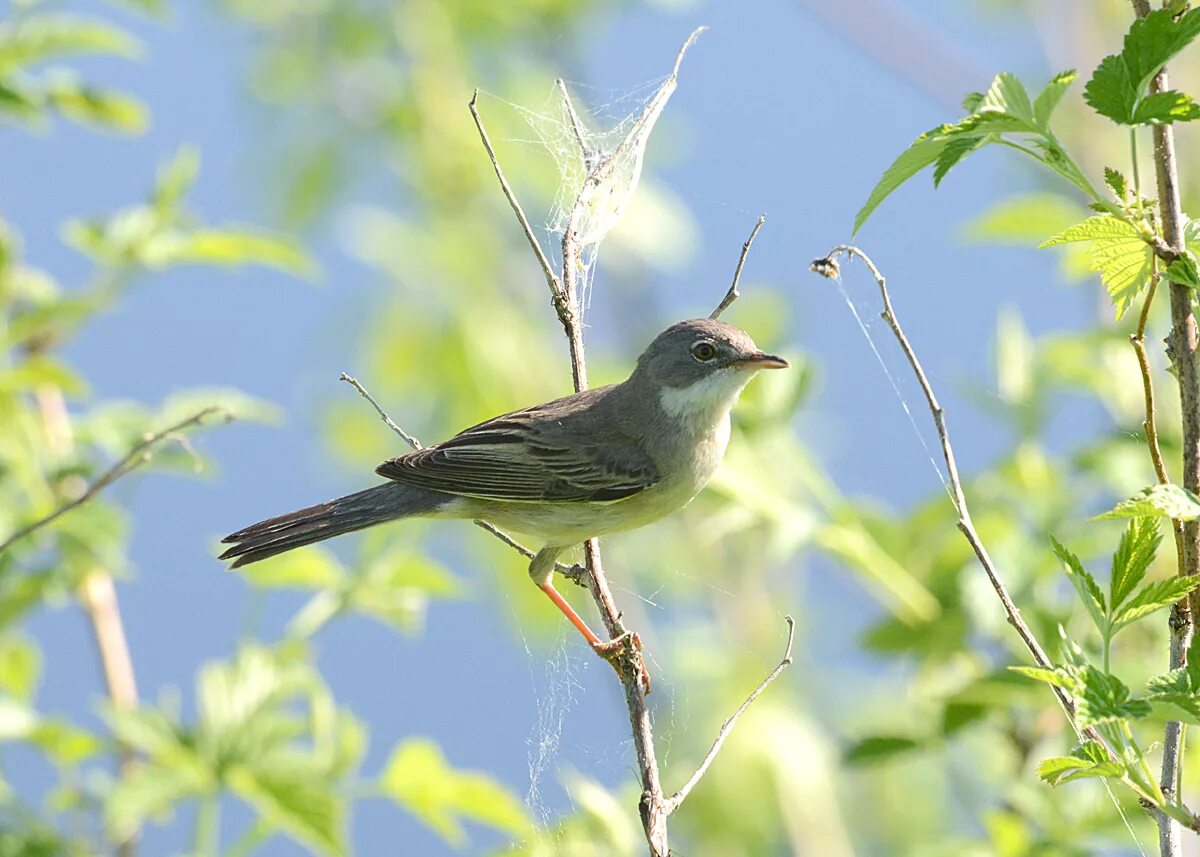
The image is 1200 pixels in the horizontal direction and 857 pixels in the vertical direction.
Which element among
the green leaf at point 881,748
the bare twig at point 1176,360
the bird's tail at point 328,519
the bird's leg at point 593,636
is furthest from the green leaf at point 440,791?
the bare twig at point 1176,360

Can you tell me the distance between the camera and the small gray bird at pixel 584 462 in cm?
321

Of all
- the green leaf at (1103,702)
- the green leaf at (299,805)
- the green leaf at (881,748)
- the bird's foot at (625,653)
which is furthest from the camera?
the green leaf at (881,748)

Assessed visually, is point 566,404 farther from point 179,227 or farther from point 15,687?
point 15,687

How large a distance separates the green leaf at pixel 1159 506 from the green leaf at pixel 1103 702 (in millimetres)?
179

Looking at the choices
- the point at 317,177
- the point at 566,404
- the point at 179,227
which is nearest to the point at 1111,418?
the point at 566,404

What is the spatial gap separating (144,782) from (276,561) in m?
0.64

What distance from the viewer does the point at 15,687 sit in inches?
137

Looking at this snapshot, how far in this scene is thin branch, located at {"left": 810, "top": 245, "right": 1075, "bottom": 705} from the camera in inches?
66.0

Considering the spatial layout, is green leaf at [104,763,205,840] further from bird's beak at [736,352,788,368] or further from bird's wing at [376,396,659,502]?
bird's beak at [736,352,788,368]

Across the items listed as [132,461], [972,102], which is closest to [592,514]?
[132,461]

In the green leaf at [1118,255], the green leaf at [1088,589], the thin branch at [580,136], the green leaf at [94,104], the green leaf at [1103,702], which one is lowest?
the green leaf at [1103,702]

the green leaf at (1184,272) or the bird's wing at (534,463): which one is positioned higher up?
the bird's wing at (534,463)

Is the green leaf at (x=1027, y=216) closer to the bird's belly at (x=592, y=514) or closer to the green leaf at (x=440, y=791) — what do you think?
the bird's belly at (x=592, y=514)

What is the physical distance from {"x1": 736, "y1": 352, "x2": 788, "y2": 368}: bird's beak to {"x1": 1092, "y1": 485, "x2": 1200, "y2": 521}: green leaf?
1.66 metres
